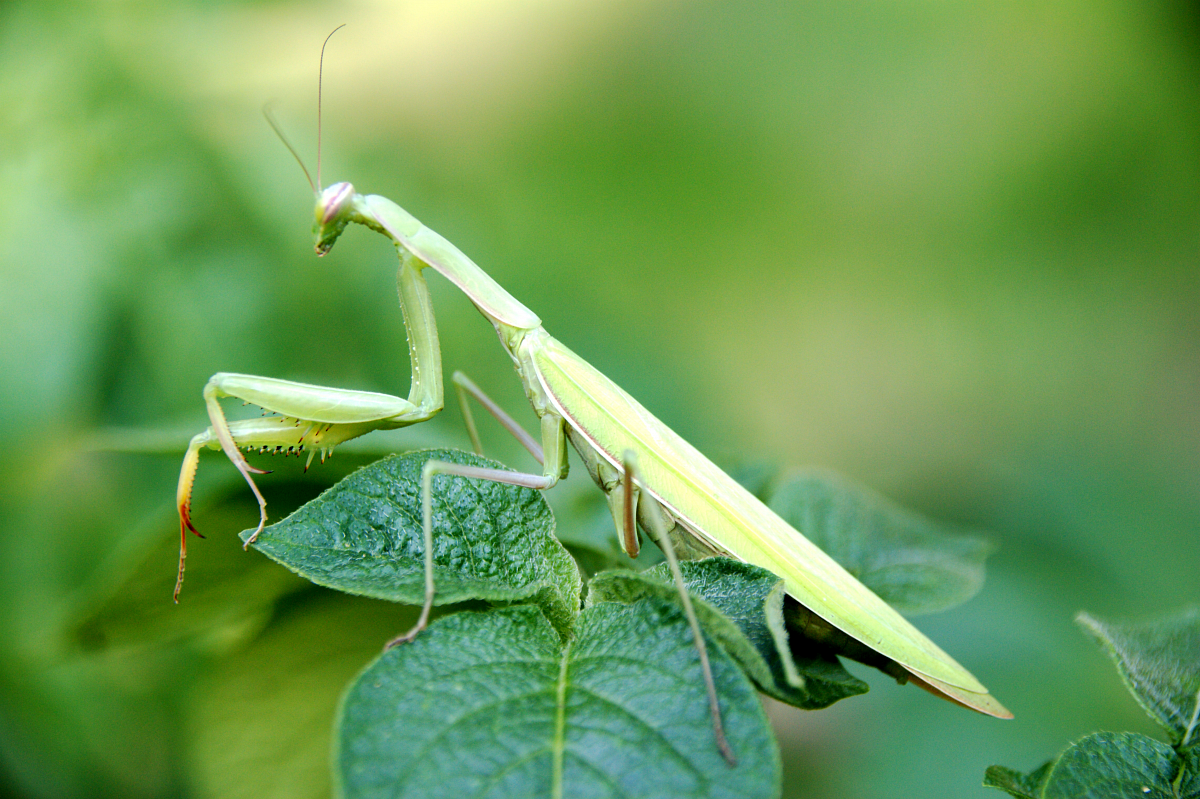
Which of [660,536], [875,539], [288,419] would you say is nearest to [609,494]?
[660,536]

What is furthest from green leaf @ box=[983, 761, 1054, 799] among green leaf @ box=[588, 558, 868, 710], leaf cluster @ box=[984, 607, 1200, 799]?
green leaf @ box=[588, 558, 868, 710]

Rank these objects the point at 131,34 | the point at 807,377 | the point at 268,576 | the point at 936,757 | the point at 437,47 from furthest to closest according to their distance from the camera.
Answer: the point at 807,377, the point at 437,47, the point at 131,34, the point at 936,757, the point at 268,576

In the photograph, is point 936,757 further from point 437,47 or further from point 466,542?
point 437,47

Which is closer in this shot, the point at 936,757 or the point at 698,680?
the point at 698,680

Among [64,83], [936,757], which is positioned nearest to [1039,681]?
[936,757]

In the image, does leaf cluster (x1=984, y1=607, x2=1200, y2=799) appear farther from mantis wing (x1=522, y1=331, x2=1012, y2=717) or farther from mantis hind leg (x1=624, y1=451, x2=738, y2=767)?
mantis hind leg (x1=624, y1=451, x2=738, y2=767)
